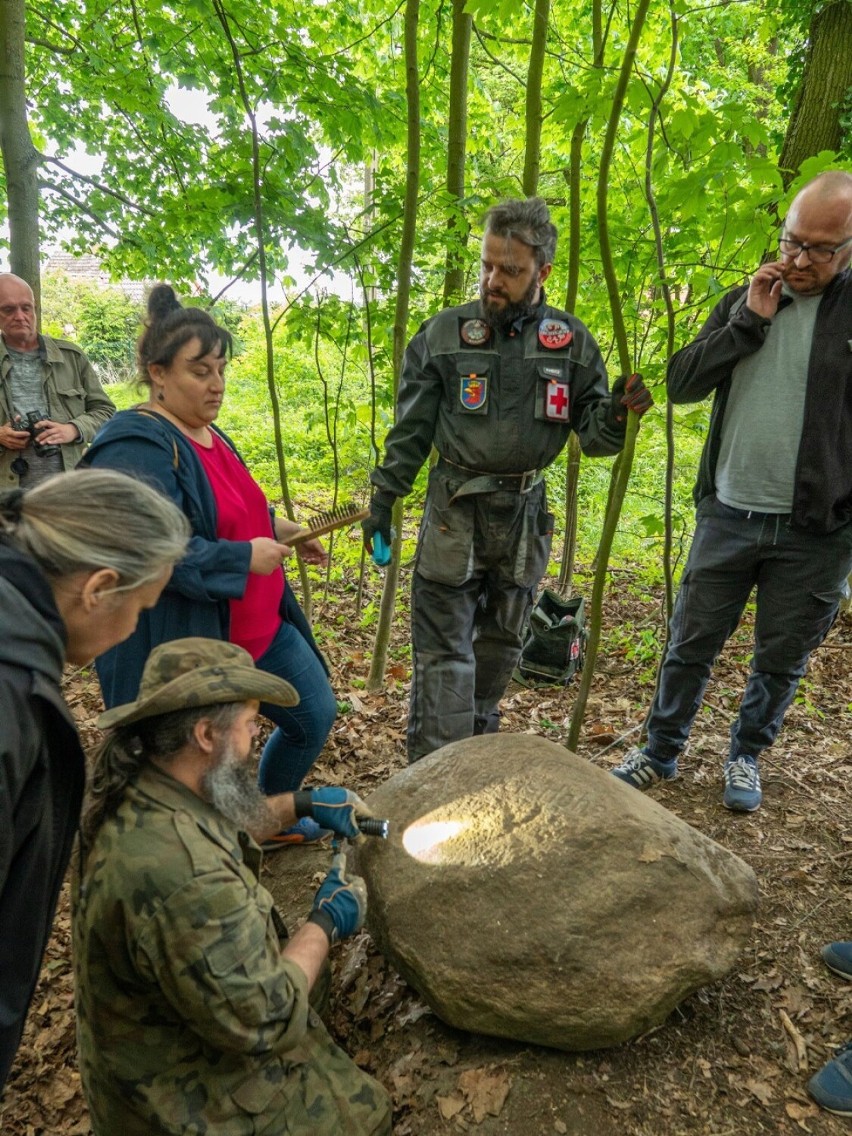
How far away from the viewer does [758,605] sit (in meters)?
3.19

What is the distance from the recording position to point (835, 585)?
9.92 feet

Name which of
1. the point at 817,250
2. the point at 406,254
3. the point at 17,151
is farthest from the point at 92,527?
the point at 17,151

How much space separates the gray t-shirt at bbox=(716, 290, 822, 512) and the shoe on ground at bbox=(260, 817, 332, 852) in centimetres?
244

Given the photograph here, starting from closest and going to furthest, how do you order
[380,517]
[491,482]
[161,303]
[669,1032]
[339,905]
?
[339,905] → [669,1032] → [161,303] → [491,482] → [380,517]

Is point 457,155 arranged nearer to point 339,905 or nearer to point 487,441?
point 487,441

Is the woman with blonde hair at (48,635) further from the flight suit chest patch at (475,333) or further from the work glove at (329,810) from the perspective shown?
the flight suit chest patch at (475,333)

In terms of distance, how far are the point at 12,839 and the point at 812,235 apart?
3231 millimetres

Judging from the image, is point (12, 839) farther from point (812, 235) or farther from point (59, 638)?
point (812, 235)

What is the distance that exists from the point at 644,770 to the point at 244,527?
2.35m

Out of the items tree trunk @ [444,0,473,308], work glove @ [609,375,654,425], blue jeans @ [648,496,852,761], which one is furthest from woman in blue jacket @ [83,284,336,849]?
tree trunk @ [444,0,473,308]

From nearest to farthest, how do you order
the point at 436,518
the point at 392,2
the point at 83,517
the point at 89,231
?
the point at 83,517 < the point at 436,518 < the point at 392,2 < the point at 89,231

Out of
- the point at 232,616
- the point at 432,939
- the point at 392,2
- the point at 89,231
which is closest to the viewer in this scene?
the point at 432,939

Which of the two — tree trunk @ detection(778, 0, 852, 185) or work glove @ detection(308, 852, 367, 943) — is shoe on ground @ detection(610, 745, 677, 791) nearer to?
work glove @ detection(308, 852, 367, 943)

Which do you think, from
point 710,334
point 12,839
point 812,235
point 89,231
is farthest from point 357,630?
point 89,231
